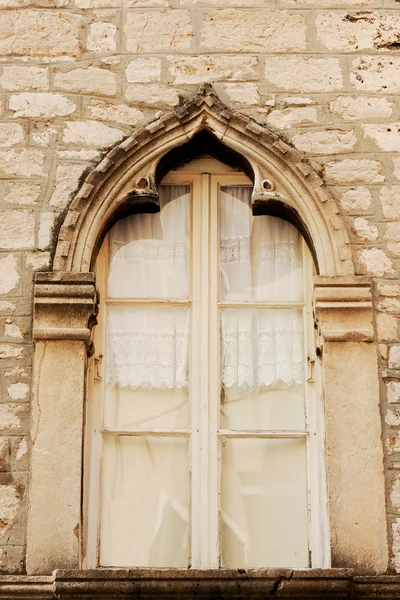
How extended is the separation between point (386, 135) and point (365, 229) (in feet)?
1.65

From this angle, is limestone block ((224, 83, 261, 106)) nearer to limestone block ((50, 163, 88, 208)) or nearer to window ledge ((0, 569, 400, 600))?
limestone block ((50, 163, 88, 208))

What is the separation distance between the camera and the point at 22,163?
603 cm

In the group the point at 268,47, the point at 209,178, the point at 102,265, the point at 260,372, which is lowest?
the point at 260,372

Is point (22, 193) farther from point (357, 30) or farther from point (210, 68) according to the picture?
point (357, 30)

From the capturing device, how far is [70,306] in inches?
225

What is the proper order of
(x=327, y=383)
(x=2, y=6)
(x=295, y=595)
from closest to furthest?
1. (x=295, y=595)
2. (x=327, y=383)
3. (x=2, y=6)

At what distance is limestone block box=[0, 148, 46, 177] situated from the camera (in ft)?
19.7

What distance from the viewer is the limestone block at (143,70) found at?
619 cm

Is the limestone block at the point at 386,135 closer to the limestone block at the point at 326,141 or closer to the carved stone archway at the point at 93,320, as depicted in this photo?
the limestone block at the point at 326,141

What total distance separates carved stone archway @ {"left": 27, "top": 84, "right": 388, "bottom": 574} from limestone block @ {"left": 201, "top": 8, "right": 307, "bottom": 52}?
33cm

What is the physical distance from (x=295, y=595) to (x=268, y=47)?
2.62m

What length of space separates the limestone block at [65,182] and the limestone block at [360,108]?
1.21 m

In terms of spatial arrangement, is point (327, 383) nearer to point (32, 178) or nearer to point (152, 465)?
point (152, 465)

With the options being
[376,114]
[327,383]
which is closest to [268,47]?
[376,114]
